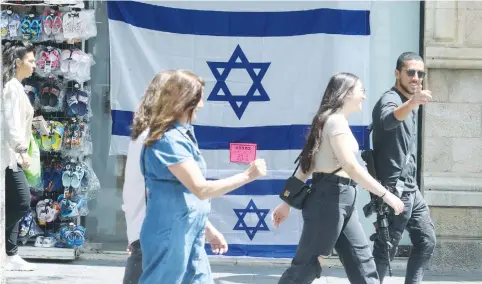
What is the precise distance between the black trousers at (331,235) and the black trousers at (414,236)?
570mm

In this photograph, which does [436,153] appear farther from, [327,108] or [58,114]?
[58,114]

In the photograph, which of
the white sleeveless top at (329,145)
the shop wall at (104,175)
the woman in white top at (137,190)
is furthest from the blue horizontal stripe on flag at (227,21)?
the woman in white top at (137,190)

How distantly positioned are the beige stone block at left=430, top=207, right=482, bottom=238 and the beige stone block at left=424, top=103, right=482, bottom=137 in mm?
663

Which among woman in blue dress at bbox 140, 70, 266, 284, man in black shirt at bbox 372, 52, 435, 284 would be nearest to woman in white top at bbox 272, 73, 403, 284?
man in black shirt at bbox 372, 52, 435, 284

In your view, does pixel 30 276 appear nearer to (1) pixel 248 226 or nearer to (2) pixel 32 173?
(2) pixel 32 173

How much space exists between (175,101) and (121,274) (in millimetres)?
4140

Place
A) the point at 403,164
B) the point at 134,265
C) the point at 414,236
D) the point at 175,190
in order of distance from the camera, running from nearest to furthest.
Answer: the point at 175,190
the point at 134,265
the point at 403,164
the point at 414,236

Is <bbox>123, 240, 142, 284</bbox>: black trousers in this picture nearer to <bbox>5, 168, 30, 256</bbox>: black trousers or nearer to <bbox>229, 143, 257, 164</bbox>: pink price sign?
<bbox>5, 168, 30, 256</bbox>: black trousers

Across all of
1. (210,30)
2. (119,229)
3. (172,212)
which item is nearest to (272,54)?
(210,30)

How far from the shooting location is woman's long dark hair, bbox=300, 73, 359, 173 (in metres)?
6.71

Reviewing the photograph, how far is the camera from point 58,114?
9.48 metres

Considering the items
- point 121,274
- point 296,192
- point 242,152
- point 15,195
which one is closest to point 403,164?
point 296,192

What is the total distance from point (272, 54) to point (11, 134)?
2.38 metres

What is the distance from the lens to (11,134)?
823 centimetres
